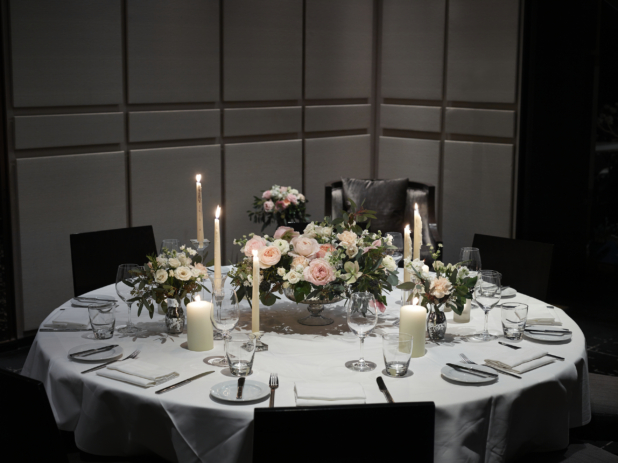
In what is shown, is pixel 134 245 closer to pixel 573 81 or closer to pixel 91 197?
pixel 91 197

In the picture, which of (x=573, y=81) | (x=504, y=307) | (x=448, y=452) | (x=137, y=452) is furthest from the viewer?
(x=573, y=81)

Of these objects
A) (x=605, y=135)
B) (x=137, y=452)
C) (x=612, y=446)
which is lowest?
(x=612, y=446)

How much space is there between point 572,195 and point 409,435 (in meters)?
4.32

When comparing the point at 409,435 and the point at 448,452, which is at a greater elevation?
the point at 409,435

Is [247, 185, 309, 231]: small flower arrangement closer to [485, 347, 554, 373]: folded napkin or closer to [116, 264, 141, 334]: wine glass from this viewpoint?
[116, 264, 141, 334]: wine glass

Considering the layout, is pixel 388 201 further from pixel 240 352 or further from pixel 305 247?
pixel 240 352

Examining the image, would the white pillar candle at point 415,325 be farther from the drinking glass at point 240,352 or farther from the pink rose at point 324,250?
the drinking glass at point 240,352

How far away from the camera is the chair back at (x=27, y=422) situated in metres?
1.70

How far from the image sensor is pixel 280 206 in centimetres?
521

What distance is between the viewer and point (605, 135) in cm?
559

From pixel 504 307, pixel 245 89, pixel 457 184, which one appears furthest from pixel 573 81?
pixel 504 307

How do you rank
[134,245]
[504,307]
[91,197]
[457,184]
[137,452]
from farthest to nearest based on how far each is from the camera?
1. [457,184]
2. [91,197]
3. [134,245]
4. [504,307]
5. [137,452]

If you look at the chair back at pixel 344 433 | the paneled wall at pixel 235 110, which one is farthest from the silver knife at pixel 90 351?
the paneled wall at pixel 235 110

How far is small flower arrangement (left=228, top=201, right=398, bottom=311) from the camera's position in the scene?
2.35 meters
